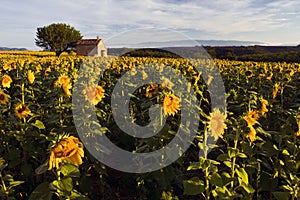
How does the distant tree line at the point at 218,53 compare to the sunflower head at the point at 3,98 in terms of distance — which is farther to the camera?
the distant tree line at the point at 218,53

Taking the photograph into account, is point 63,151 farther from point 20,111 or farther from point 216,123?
point 20,111

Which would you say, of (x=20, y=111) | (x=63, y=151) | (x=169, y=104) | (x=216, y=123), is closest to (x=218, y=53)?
(x=169, y=104)

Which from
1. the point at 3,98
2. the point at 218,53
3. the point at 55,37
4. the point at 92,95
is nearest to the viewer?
the point at 92,95

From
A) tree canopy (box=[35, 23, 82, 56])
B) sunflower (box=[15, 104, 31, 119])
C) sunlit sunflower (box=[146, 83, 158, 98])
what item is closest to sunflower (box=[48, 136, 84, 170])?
sunflower (box=[15, 104, 31, 119])

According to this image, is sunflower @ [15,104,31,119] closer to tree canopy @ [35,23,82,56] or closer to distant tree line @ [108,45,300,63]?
distant tree line @ [108,45,300,63]

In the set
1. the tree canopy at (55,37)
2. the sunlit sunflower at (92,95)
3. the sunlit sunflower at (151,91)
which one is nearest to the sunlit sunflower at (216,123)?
the sunlit sunflower at (92,95)

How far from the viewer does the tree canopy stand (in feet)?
203

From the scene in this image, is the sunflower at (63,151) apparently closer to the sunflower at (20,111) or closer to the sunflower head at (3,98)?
the sunflower at (20,111)

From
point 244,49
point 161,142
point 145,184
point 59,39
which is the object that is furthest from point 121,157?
point 59,39

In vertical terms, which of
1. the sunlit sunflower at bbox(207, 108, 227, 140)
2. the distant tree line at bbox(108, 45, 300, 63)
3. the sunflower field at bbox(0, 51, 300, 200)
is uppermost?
the distant tree line at bbox(108, 45, 300, 63)

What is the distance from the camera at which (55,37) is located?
62.4 meters

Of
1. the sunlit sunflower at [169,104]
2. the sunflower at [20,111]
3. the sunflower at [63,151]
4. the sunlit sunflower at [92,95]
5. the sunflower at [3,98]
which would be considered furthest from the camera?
the sunflower at [3,98]

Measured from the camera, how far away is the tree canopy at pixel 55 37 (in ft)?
203

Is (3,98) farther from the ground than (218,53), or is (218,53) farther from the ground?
(218,53)
